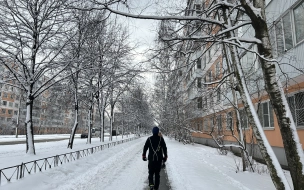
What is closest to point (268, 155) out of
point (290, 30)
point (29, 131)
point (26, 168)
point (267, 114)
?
point (290, 30)

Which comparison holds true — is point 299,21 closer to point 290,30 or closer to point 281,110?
point 290,30

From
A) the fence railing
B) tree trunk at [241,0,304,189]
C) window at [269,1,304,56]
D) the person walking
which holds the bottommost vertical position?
the fence railing

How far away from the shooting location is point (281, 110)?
13.4ft

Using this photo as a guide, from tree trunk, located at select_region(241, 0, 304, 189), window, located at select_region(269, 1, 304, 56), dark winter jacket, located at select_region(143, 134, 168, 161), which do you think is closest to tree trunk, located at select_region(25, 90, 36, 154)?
dark winter jacket, located at select_region(143, 134, 168, 161)

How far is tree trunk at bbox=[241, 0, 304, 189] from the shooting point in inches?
154

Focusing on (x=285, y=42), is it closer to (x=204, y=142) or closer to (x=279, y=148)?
(x=279, y=148)

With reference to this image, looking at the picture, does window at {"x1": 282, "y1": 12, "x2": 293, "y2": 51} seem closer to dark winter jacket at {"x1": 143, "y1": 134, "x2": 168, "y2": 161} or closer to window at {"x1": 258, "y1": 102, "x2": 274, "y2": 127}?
window at {"x1": 258, "y1": 102, "x2": 274, "y2": 127}

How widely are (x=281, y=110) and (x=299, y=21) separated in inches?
273

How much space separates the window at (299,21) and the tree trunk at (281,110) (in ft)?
18.7

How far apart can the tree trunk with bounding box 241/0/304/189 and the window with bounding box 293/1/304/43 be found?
570 centimetres

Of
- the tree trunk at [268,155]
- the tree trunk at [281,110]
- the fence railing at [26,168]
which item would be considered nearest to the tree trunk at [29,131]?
the fence railing at [26,168]

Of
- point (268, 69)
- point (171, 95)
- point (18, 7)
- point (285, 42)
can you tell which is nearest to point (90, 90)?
point (18, 7)

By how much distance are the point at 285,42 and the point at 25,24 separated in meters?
14.0

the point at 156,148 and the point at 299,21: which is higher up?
the point at 299,21
